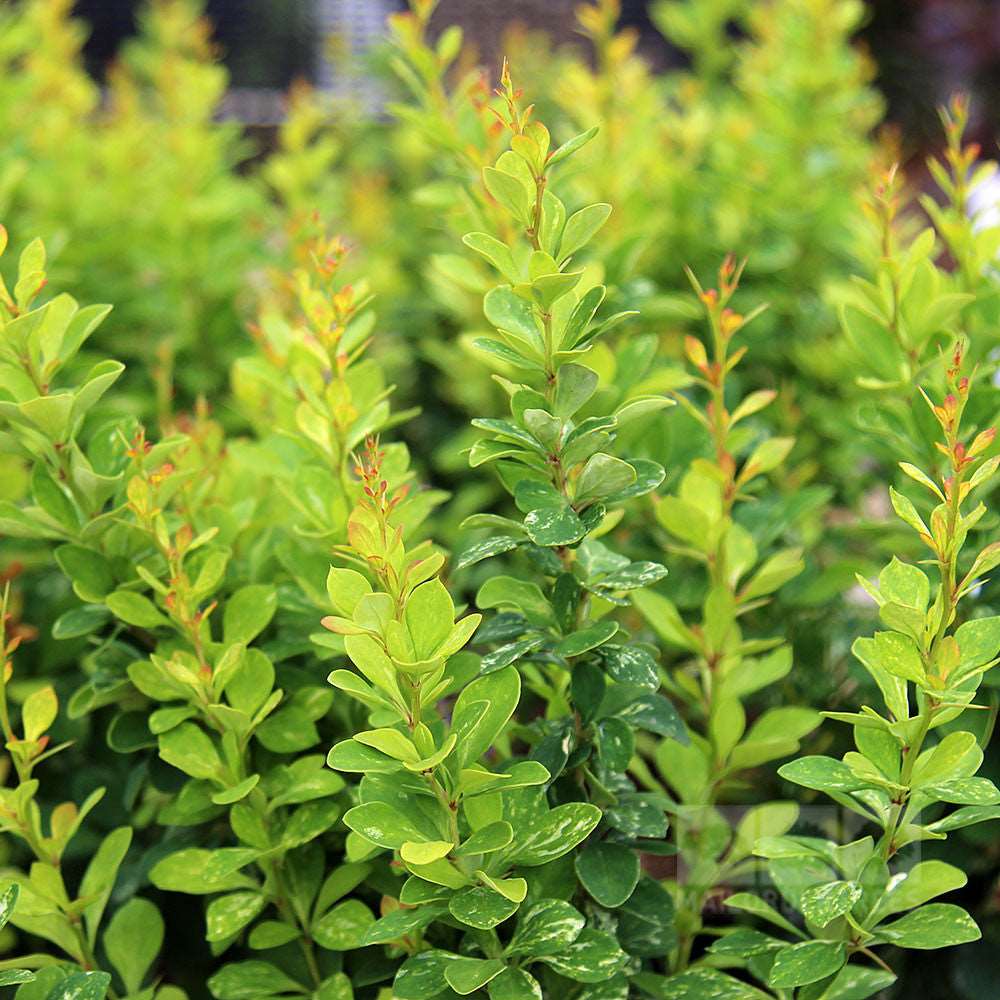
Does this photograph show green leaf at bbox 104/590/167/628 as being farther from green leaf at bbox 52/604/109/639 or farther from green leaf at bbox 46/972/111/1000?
green leaf at bbox 46/972/111/1000

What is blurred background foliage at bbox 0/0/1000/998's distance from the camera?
1413 mm

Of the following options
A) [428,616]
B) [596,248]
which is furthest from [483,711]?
[596,248]

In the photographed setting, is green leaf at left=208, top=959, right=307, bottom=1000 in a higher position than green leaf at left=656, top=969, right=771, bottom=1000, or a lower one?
higher

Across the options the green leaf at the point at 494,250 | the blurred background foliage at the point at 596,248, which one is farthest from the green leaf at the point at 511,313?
the blurred background foliage at the point at 596,248

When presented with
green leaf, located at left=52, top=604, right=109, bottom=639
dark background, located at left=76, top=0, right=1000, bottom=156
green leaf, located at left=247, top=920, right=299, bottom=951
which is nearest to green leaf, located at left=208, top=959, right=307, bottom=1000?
green leaf, located at left=247, top=920, right=299, bottom=951

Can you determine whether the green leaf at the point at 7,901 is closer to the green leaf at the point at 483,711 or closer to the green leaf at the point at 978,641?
the green leaf at the point at 483,711

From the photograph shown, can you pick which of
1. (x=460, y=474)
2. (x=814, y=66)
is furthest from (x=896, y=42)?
(x=460, y=474)

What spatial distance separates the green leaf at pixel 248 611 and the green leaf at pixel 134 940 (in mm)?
286

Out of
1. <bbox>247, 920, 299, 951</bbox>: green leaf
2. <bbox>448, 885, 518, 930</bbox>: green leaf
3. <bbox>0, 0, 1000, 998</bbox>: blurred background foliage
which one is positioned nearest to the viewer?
<bbox>448, 885, 518, 930</bbox>: green leaf

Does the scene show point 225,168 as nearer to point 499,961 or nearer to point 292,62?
point 499,961

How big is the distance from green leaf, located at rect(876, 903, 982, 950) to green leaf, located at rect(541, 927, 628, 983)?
0.21 metres

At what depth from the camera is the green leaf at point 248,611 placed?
3.58ft

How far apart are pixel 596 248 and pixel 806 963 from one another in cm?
123

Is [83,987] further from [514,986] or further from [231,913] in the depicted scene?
[514,986]
